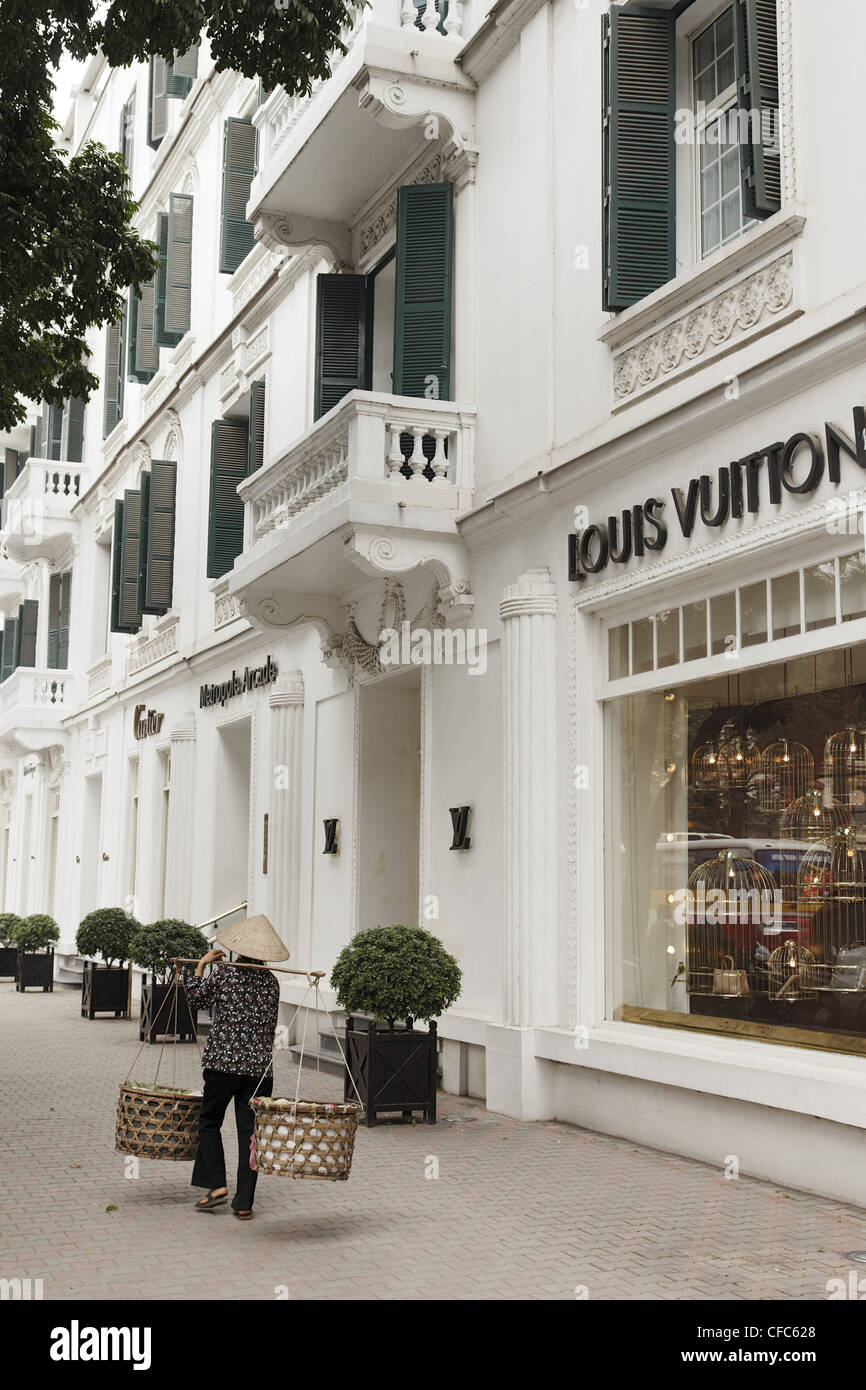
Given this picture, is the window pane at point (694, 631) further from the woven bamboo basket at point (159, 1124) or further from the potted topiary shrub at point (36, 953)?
the potted topiary shrub at point (36, 953)

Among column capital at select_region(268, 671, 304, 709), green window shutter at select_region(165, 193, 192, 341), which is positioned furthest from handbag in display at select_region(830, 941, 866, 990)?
green window shutter at select_region(165, 193, 192, 341)

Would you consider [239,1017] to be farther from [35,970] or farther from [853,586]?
[35,970]

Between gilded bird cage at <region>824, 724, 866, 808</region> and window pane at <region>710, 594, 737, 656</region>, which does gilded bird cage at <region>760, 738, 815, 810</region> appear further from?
window pane at <region>710, 594, 737, 656</region>

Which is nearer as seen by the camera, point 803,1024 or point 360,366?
point 803,1024

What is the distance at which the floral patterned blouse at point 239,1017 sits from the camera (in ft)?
24.4

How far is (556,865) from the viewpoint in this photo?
1059 centimetres

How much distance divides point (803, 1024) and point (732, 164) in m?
5.77

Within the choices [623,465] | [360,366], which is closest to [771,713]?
[623,465]

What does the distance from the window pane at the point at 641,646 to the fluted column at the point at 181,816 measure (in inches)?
443

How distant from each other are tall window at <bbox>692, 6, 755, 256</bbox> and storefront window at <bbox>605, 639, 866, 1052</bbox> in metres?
2.68

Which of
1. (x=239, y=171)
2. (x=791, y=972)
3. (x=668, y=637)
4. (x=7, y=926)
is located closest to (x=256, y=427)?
(x=239, y=171)

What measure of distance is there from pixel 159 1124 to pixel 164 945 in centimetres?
861

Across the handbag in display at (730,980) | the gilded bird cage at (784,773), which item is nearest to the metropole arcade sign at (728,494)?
the gilded bird cage at (784,773)
